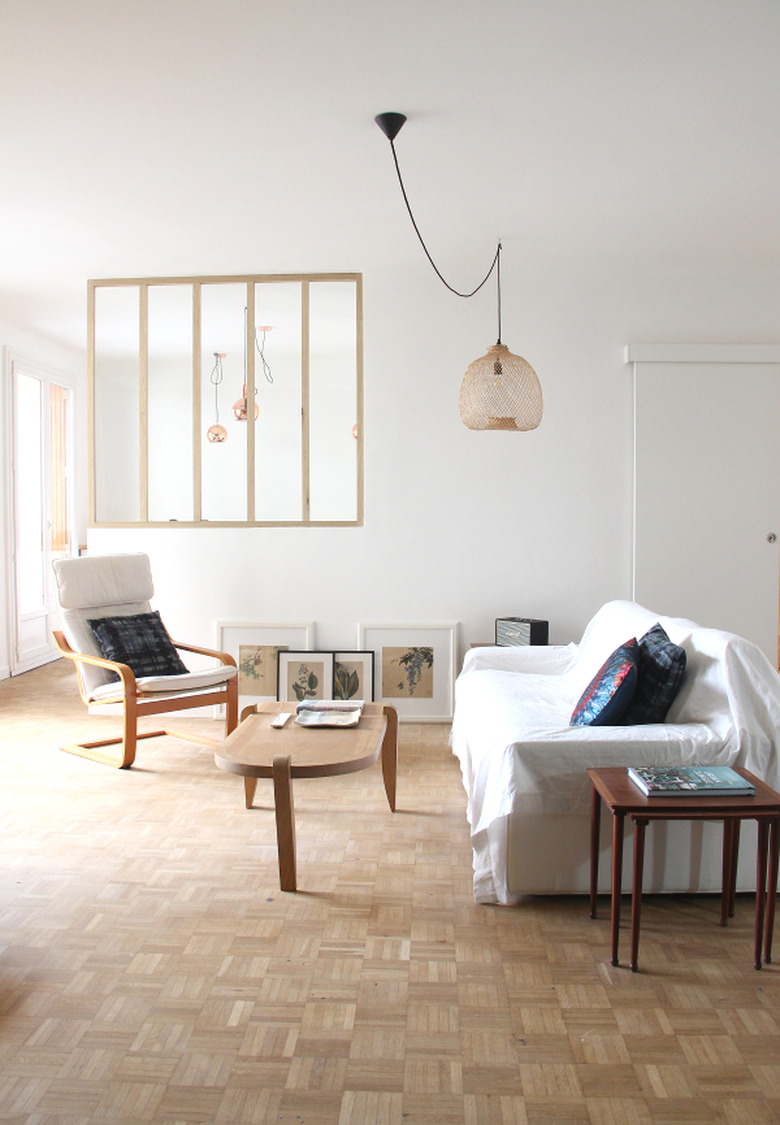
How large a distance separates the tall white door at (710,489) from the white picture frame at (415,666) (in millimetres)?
1218

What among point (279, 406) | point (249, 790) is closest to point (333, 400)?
point (279, 406)

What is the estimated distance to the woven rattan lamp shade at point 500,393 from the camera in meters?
4.18

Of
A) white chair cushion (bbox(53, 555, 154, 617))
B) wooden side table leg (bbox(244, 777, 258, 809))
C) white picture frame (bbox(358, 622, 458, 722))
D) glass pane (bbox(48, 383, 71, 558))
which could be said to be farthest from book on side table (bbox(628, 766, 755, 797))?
glass pane (bbox(48, 383, 71, 558))

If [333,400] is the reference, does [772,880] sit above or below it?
below

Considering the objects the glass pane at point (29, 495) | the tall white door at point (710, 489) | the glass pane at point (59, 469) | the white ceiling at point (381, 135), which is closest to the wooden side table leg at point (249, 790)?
the white ceiling at point (381, 135)

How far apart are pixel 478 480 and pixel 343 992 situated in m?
3.48

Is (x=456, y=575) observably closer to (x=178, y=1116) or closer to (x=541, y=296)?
(x=541, y=296)

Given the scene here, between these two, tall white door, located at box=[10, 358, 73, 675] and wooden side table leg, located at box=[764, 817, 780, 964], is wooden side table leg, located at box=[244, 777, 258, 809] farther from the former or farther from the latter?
tall white door, located at box=[10, 358, 73, 675]

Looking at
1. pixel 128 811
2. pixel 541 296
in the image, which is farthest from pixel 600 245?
pixel 128 811

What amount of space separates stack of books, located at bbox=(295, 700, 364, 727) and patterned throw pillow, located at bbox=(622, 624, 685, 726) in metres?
1.06

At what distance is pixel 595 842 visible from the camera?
2672 millimetres

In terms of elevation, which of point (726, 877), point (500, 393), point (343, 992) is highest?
point (500, 393)

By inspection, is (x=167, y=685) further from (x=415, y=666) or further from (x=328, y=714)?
(x=415, y=666)

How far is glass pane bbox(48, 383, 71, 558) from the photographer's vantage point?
294 inches
